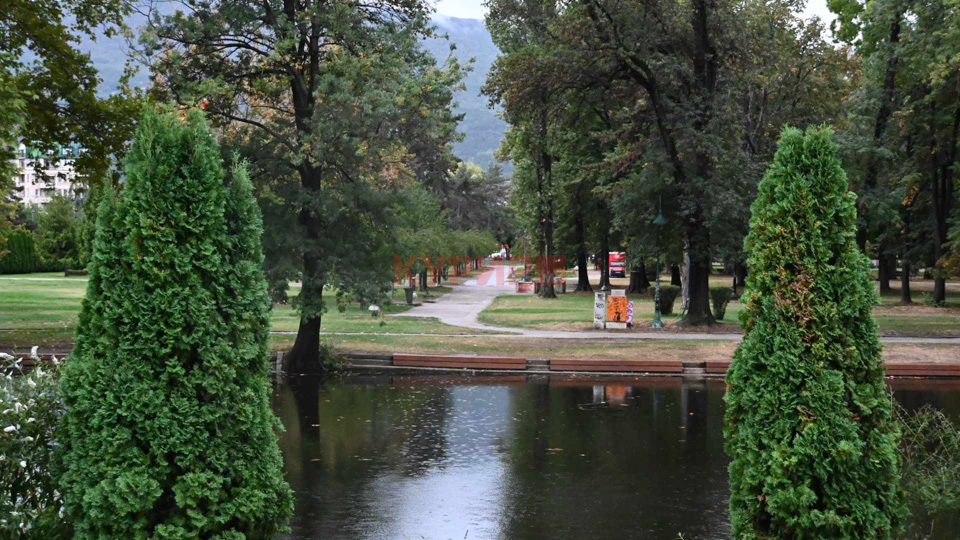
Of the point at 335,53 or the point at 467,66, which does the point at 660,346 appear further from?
the point at 467,66

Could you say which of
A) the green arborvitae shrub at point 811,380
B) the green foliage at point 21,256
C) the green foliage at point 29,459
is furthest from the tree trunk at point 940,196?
the green foliage at point 21,256

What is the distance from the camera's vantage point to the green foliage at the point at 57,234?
6594cm

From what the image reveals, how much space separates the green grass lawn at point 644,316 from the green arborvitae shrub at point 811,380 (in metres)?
22.2

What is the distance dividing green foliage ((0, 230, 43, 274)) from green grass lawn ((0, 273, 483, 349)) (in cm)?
2188

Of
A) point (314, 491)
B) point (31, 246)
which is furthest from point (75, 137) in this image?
point (31, 246)

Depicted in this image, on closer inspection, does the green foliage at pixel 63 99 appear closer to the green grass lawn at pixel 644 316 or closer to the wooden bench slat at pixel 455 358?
the wooden bench slat at pixel 455 358

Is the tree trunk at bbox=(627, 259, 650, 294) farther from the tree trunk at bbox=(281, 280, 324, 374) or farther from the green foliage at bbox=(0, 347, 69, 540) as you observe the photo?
the green foliage at bbox=(0, 347, 69, 540)

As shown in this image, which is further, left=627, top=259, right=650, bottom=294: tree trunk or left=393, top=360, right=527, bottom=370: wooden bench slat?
left=627, top=259, right=650, bottom=294: tree trunk

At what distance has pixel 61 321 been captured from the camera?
28.4m

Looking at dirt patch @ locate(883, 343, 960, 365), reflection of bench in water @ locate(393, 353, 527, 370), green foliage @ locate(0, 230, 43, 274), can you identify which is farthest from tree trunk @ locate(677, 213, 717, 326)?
green foliage @ locate(0, 230, 43, 274)

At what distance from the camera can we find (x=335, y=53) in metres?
19.8

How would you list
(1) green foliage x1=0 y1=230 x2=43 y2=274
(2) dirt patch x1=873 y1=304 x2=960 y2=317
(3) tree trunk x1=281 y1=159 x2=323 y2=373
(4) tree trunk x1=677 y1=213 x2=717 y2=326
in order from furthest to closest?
(1) green foliage x1=0 y1=230 x2=43 y2=274 < (2) dirt patch x1=873 y1=304 x2=960 y2=317 < (4) tree trunk x1=677 y1=213 x2=717 y2=326 < (3) tree trunk x1=281 y1=159 x2=323 y2=373

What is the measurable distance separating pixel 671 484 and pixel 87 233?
124 ft

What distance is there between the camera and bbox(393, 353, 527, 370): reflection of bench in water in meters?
21.2
